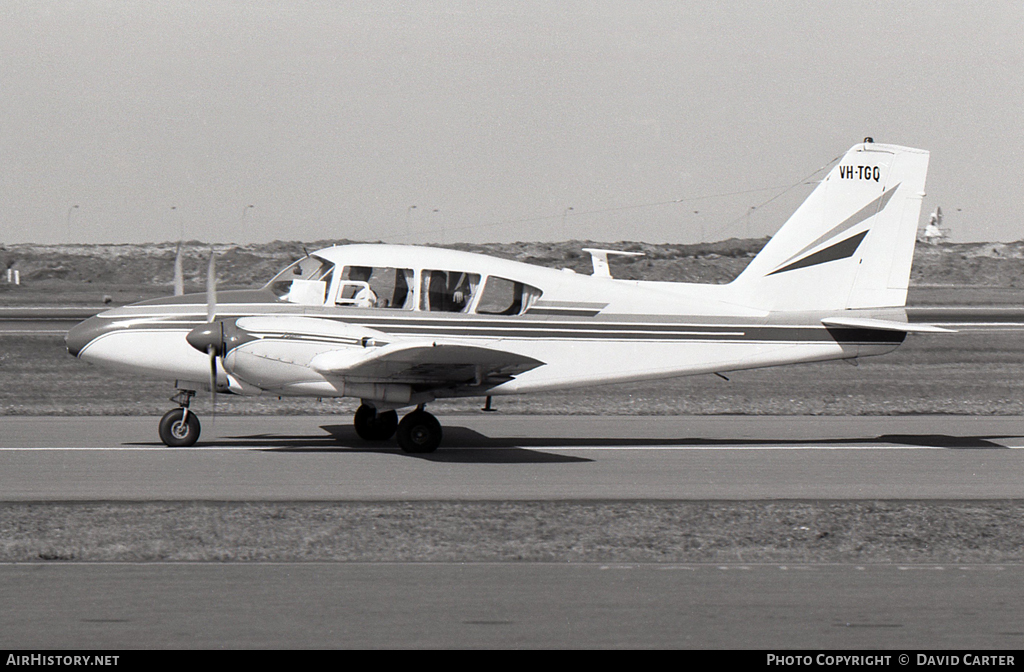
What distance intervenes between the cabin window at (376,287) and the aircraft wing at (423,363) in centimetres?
68

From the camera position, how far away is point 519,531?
9062mm

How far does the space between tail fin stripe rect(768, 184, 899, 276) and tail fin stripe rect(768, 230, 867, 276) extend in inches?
4.2

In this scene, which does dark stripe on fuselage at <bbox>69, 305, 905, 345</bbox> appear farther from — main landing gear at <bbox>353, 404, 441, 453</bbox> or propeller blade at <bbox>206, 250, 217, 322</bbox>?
main landing gear at <bbox>353, 404, 441, 453</bbox>

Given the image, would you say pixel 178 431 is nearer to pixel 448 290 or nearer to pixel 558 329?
pixel 448 290

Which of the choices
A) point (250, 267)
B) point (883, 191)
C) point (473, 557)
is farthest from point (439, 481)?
point (250, 267)

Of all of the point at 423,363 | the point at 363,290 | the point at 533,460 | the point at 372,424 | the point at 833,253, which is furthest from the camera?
the point at 833,253

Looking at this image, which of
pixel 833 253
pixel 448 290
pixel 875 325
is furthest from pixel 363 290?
pixel 875 325

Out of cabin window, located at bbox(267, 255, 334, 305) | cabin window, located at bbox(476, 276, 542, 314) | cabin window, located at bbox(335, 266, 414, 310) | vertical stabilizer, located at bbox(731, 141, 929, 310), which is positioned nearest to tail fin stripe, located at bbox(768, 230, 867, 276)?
Answer: vertical stabilizer, located at bbox(731, 141, 929, 310)

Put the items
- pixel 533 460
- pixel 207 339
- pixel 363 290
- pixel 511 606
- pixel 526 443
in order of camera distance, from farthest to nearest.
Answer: pixel 526 443 → pixel 363 290 → pixel 533 460 → pixel 207 339 → pixel 511 606

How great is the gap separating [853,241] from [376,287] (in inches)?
260

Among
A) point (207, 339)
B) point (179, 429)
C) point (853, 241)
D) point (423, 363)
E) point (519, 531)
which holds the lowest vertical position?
point (179, 429)

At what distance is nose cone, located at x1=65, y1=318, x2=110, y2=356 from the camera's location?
1329cm

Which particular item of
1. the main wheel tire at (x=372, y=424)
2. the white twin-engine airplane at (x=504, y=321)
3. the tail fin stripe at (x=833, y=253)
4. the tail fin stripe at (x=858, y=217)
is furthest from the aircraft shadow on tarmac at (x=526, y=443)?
the tail fin stripe at (x=858, y=217)

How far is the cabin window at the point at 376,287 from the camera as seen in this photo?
13.7 metres
